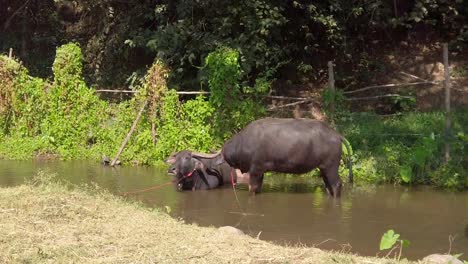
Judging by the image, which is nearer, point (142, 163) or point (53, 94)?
point (142, 163)

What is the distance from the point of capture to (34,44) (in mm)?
20031

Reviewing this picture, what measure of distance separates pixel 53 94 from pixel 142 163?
117 inches

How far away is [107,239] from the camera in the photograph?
5914mm

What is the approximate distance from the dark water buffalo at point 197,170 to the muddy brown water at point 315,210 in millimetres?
219

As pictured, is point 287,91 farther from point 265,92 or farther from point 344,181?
point 344,181

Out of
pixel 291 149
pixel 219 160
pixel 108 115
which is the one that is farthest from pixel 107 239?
pixel 108 115

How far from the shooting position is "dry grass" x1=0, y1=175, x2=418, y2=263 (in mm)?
5367

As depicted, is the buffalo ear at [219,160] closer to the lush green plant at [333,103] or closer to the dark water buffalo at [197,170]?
the dark water buffalo at [197,170]

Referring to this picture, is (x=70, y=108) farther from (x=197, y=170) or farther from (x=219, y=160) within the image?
(x=219, y=160)

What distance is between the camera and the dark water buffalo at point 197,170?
33.5 ft

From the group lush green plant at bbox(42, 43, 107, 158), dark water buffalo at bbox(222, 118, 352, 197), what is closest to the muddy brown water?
dark water buffalo at bbox(222, 118, 352, 197)

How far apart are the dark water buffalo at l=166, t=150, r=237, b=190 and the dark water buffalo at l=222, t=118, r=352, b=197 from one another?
1.96ft

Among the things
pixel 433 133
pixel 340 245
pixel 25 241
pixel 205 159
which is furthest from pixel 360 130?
pixel 25 241

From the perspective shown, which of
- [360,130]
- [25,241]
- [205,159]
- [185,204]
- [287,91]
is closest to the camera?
[25,241]
